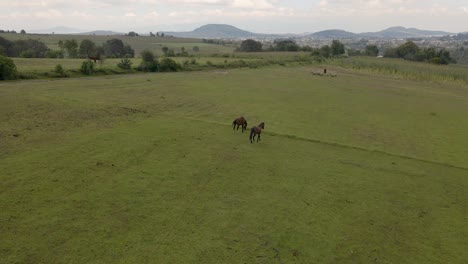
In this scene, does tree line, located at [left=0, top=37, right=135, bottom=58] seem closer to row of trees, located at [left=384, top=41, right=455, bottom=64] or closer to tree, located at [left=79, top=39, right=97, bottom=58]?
tree, located at [left=79, top=39, right=97, bottom=58]

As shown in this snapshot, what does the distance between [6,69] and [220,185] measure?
31.7 metres

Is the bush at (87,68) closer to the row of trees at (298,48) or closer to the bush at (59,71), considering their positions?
the bush at (59,71)

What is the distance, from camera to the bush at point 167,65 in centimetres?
5397

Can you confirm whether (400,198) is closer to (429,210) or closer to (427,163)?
(429,210)

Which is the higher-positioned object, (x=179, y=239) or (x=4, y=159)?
(x=4, y=159)

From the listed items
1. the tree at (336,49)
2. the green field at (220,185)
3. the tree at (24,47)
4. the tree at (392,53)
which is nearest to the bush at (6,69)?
the green field at (220,185)

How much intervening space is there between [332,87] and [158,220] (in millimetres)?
36313

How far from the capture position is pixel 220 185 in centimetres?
1327

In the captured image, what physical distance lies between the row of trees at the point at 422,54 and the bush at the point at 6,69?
97803 millimetres

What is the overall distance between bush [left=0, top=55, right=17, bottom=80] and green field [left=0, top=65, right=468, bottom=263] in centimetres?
1035

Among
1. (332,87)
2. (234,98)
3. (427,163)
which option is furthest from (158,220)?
(332,87)

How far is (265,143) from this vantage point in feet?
62.6

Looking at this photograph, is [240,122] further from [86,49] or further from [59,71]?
[86,49]

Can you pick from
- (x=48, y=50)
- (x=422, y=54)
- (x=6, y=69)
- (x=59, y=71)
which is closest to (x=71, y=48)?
(x=48, y=50)
